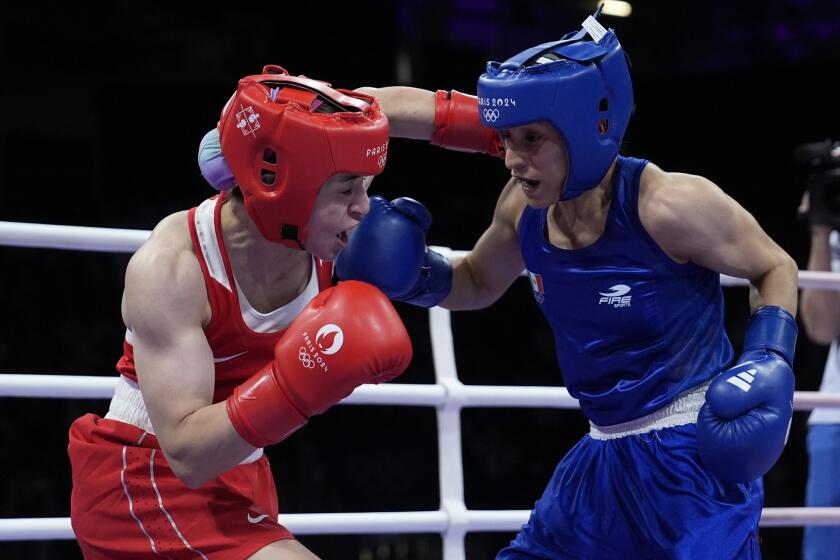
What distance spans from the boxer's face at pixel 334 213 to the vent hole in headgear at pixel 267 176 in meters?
0.08

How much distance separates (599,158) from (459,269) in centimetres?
49

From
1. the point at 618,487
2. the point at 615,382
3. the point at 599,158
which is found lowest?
the point at 618,487

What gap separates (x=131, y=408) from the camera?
6.12 ft

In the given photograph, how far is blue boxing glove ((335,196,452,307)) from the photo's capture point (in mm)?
1975

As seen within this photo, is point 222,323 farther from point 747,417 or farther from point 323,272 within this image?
point 747,417

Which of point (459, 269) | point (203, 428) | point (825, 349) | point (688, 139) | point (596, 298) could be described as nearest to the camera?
point (203, 428)

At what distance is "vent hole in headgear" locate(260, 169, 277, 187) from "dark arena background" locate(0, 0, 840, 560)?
3.92m

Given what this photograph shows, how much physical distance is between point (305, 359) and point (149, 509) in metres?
0.40

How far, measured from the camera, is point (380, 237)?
78.0 inches

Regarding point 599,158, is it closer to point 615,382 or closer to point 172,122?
point 615,382

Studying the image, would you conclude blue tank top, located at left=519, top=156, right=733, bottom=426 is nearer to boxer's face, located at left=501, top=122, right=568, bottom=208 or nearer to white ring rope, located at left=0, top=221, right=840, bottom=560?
boxer's face, located at left=501, top=122, right=568, bottom=208

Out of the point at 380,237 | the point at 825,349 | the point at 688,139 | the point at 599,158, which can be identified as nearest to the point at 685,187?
the point at 599,158

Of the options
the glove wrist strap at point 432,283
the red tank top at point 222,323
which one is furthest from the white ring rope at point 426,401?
the red tank top at point 222,323

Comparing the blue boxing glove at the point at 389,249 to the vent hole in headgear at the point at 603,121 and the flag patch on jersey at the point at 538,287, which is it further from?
the vent hole in headgear at the point at 603,121
